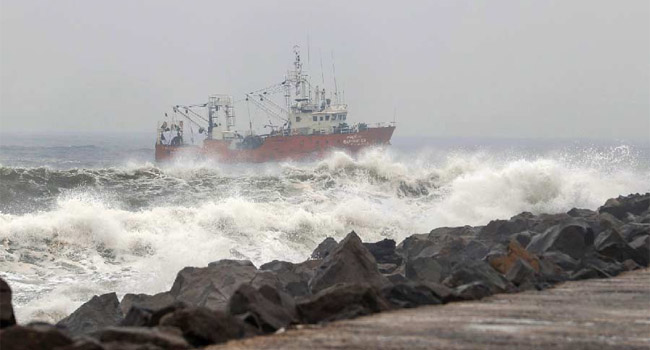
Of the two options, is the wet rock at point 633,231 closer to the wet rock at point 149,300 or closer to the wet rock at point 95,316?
the wet rock at point 149,300

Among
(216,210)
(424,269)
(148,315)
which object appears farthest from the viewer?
(216,210)

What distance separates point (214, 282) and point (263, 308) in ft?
10.7

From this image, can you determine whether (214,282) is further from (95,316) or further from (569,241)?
(569,241)

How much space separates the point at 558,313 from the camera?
627 centimetres

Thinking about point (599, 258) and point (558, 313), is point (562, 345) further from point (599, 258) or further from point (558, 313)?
point (599, 258)

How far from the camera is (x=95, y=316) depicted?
326 inches

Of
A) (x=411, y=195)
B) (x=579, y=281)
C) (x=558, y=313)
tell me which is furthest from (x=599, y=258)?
(x=411, y=195)

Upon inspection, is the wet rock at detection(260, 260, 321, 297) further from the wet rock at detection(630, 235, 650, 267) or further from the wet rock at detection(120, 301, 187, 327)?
the wet rock at detection(630, 235, 650, 267)

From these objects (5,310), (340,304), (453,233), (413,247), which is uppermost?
(5,310)

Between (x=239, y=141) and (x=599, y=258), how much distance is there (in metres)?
55.2

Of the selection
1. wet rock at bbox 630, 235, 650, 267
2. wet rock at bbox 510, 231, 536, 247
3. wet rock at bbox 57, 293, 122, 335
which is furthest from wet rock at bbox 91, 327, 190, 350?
wet rock at bbox 510, 231, 536, 247

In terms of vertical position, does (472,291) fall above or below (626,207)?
above

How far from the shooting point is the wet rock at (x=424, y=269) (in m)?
9.07

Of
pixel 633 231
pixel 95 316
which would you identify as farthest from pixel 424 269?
pixel 633 231
